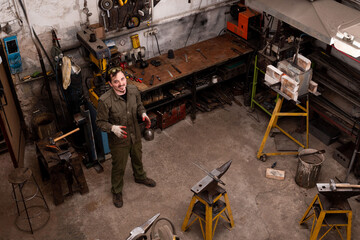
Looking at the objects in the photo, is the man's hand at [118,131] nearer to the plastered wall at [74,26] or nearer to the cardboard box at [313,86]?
the plastered wall at [74,26]

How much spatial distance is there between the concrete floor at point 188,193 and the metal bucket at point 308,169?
11 cm

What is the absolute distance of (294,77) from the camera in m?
5.56

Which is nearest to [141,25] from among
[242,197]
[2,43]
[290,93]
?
[2,43]

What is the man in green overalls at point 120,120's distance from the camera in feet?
15.9

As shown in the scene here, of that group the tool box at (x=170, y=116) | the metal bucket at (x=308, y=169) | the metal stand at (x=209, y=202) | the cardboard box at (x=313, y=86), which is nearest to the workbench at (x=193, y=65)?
the tool box at (x=170, y=116)

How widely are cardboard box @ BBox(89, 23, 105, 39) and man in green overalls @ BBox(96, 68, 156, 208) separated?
1.36m

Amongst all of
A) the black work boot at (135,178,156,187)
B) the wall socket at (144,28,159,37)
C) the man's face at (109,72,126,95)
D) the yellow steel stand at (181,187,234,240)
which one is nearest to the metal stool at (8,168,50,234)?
the black work boot at (135,178,156,187)

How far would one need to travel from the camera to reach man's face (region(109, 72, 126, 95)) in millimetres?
4773

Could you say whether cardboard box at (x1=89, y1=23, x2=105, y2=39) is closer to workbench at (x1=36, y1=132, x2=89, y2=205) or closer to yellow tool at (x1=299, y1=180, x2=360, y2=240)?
workbench at (x1=36, y1=132, x2=89, y2=205)

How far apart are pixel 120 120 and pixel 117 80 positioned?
53cm

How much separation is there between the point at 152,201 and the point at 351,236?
8.63 feet

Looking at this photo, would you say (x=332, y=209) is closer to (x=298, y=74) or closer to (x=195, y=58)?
(x=298, y=74)

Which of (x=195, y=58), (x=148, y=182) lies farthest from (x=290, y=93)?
(x=148, y=182)

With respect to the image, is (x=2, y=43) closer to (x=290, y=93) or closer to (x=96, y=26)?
(x=96, y=26)
